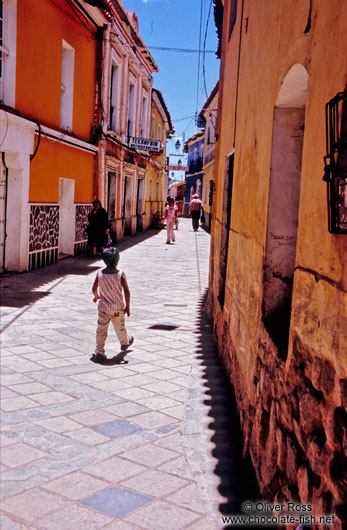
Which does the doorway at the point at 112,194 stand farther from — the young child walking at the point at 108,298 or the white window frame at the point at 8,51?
the young child walking at the point at 108,298

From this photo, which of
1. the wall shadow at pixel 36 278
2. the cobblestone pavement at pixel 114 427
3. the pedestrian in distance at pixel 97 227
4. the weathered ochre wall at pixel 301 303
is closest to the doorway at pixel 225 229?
the cobblestone pavement at pixel 114 427

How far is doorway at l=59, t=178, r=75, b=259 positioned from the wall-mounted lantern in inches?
504

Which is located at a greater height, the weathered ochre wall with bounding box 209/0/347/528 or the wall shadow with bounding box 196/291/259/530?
the weathered ochre wall with bounding box 209/0/347/528

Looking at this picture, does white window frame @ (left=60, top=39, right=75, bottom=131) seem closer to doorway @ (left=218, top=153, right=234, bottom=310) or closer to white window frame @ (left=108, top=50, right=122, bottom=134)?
white window frame @ (left=108, top=50, right=122, bottom=134)

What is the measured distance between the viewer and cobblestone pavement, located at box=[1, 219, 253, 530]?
10.6ft

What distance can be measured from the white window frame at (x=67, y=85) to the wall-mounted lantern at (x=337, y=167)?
41.6ft

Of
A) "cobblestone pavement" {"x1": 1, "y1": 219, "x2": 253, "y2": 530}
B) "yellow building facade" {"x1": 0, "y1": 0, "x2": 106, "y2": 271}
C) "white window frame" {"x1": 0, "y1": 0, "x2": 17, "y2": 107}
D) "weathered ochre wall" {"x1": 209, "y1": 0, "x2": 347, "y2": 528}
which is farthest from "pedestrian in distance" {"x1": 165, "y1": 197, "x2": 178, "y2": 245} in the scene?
"weathered ochre wall" {"x1": 209, "y1": 0, "x2": 347, "y2": 528}

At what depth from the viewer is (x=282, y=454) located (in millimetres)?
2619

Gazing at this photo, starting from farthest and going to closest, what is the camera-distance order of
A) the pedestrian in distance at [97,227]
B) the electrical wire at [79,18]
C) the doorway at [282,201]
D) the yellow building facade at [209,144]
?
the yellow building facade at [209,144] → the pedestrian in distance at [97,227] → the electrical wire at [79,18] → the doorway at [282,201]

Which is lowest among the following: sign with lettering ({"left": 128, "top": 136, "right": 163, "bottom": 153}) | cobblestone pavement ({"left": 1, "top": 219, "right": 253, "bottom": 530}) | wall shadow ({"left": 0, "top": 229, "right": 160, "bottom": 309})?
cobblestone pavement ({"left": 1, "top": 219, "right": 253, "bottom": 530})

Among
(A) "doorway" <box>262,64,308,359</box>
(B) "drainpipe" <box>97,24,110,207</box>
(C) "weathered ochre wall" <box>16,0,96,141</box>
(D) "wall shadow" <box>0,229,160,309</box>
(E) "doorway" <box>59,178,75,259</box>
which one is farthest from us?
(B) "drainpipe" <box>97,24,110,207</box>

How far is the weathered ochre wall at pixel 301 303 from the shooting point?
192 cm

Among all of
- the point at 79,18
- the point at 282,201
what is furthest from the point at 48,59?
the point at 282,201

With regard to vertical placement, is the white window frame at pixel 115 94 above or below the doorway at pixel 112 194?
above
